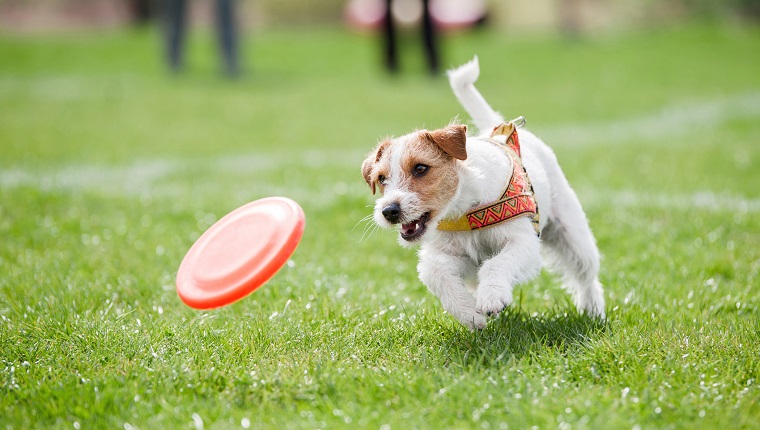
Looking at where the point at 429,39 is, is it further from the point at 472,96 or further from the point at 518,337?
the point at 518,337

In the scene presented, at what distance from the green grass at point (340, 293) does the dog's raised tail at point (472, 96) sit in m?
1.13

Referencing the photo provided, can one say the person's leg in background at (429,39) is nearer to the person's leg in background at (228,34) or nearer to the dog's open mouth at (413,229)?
the person's leg in background at (228,34)

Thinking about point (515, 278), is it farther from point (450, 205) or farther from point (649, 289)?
point (649, 289)

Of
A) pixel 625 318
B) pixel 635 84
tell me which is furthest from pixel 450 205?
pixel 635 84

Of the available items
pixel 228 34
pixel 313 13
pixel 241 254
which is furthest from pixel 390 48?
pixel 241 254

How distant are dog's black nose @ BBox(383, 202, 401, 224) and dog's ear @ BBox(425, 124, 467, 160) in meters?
0.42

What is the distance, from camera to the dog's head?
3803 millimetres

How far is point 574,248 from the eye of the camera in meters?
4.75

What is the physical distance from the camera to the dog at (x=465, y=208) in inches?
152

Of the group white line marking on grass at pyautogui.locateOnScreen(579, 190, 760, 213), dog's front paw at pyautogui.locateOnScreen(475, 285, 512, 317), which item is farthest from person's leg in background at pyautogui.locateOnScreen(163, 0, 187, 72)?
dog's front paw at pyautogui.locateOnScreen(475, 285, 512, 317)

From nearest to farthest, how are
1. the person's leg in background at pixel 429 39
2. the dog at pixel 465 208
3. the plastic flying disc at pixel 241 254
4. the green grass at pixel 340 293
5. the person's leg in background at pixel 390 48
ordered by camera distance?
the green grass at pixel 340 293, the dog at pixel 465 208, the plastic flying disc at pixel 241 254, the person's leg in background at pixel 429 39, the person's leg in background at pixel 390 48

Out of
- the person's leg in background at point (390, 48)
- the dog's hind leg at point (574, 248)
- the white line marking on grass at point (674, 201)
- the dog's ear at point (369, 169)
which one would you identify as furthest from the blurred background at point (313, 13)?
the dog's ear at point (369, 169)

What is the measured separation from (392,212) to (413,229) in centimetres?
17

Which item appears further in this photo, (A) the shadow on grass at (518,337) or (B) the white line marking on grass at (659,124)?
(B) the white line marking on grass at (659,124)
